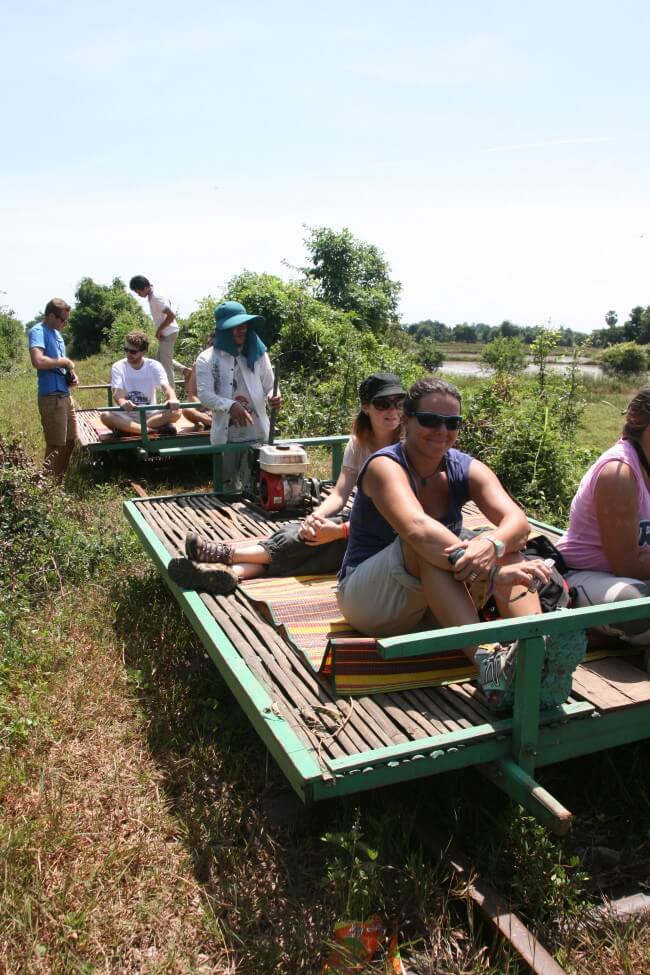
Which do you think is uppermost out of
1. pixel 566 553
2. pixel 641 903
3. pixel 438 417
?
pixel 438 417

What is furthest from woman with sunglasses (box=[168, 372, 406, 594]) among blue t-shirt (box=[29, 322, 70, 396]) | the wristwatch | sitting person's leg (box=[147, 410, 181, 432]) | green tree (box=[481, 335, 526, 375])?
green tree (box=[481, 335, 526, 375])

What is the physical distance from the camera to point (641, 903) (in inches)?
96.7

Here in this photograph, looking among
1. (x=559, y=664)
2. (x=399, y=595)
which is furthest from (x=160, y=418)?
(x=559, y=664)

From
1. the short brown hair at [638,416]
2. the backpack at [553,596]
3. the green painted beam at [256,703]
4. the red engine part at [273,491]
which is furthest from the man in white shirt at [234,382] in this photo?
the short brown hair at [638,416]

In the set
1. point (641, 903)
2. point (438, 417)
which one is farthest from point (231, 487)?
point (641, 903)

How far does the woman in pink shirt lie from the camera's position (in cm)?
298

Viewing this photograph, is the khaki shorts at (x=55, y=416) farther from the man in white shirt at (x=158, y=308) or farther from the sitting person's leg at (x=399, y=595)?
the sitting person's leg at (x=399, y=595)

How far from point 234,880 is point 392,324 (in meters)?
22.8

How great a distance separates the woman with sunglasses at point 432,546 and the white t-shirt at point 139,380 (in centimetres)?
558

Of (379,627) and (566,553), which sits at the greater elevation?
(566,553)

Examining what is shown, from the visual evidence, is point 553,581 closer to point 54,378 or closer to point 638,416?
point 638,416

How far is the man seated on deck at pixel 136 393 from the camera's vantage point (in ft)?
26.9

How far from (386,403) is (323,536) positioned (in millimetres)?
789

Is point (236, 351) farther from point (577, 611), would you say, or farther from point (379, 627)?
point (577, 611)
